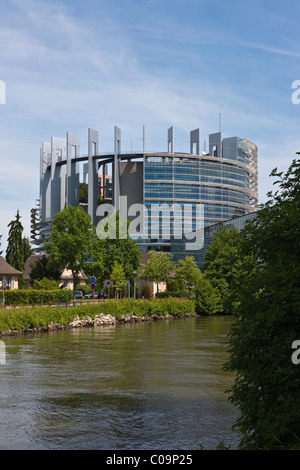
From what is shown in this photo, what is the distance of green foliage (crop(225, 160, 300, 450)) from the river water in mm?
1212

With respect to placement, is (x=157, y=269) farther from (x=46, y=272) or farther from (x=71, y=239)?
(x=46, y=272)

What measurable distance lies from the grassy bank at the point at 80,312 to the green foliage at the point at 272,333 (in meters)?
32.5

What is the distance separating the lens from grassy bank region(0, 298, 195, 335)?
40281 millimetres

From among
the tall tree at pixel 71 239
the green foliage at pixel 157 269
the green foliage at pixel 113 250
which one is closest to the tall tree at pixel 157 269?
the green foliage at pixel 157 269

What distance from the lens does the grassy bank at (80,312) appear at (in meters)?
40.3

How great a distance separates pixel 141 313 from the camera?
2450 inches

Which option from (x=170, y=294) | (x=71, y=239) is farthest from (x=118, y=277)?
(x=170, y=294)

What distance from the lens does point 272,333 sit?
306 inches

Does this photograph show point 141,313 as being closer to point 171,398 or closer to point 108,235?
point 108,235

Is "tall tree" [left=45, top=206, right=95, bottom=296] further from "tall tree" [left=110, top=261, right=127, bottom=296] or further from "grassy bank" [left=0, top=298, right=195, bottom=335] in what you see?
"grassy bank" [left=0, top=298, right=195, bottom=335]

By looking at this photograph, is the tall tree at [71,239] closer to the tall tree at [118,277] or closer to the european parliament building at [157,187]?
the tall tree at [118,277]

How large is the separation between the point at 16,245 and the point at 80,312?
4306 cm
